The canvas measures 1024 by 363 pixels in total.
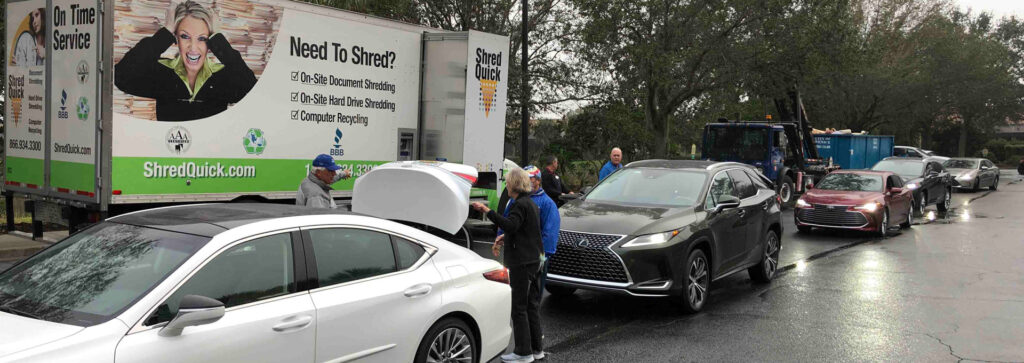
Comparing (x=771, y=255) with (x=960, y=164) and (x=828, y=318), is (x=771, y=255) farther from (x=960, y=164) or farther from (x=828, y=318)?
(x=960, y=164)

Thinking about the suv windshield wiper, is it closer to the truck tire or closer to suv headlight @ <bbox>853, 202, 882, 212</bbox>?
suv headlight @ <bbox>853, 202, 882, 212</bbox>

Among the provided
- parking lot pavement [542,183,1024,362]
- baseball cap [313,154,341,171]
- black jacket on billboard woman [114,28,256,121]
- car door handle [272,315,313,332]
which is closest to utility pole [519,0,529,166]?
parking lot pavement [542,183,1024,362]

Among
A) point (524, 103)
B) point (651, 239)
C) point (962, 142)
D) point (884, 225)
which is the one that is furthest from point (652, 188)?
point (962, 142)

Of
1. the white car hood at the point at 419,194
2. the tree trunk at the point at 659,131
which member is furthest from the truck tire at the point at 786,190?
the white car hood at the point at 419,194

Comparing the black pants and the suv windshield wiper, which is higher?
the suv windshield wiper

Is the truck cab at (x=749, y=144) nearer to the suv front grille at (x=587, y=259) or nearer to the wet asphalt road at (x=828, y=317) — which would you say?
the wet asphalt road at (x=828, y=317)

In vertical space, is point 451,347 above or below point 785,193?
below

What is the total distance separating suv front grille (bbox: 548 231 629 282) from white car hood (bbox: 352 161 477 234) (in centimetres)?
103

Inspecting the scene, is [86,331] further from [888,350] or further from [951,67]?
[951,67]

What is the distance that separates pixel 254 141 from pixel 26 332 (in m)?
6.71

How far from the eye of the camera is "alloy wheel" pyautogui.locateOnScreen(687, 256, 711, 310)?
8.12 m

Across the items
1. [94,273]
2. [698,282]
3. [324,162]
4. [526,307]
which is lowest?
[698,282]

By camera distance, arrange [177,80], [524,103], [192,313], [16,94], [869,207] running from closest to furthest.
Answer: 1. [192,313]
2. [177,80]
3. [16,94]
4. [869,207]
5. [524,103]

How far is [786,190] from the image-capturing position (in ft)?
76.0
